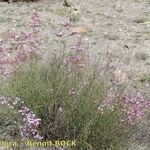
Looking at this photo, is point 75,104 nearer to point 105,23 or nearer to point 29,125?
point 29,125

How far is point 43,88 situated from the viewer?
4762 millimetres

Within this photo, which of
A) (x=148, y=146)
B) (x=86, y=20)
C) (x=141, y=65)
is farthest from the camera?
(x=86, y=20)

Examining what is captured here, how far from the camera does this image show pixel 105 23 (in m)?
9.05

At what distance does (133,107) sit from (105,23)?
469cm

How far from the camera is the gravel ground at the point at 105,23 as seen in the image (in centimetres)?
747

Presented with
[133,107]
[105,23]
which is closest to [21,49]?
[133,107]

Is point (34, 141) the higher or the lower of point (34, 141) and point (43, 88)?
the lower

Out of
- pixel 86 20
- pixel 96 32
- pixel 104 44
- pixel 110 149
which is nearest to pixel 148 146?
pixel 110 149

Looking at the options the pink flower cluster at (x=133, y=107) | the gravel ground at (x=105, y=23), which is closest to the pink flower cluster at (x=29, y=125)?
the pink flower cluster at (x=133, y=107)

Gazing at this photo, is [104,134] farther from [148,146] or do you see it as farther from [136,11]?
[136,11]

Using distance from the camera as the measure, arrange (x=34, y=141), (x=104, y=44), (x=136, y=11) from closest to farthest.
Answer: (x=34, y=141)
(x=104, y=44)
(x=136, y=11)

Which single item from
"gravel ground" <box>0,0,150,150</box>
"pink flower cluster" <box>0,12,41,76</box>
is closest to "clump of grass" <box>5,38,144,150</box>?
"pink flower cluster" <box>0,12,41,76</box>

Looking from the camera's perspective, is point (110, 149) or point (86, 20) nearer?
point (110, 149)

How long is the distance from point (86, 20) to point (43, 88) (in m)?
4.53
